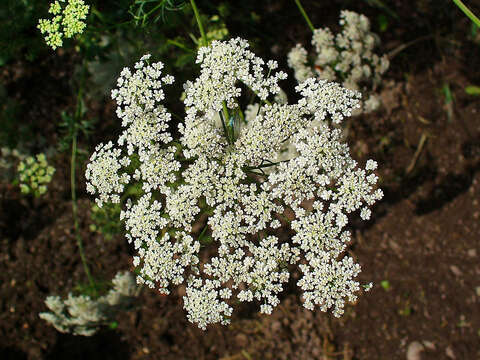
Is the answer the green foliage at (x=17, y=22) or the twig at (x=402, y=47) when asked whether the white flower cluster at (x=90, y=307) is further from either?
the twig at (x=402, y=47)

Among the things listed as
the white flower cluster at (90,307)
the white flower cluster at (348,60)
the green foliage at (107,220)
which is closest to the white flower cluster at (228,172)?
the white flower cluster at (348,60)

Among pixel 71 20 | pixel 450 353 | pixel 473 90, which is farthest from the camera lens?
pixel 473 90

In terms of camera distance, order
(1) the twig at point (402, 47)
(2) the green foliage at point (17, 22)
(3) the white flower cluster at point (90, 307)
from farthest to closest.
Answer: (1) the twig at point (402, 47), (3) the white flower cluster at point (90, 307), (2) the green foliage at point (17, 22)

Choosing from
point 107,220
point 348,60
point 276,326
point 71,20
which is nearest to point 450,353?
point 276,326

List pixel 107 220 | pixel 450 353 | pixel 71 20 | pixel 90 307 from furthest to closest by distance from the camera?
1. pixel 450 353
2. pixel 107 220
3. pixel 90 307
4. pixel 71 20

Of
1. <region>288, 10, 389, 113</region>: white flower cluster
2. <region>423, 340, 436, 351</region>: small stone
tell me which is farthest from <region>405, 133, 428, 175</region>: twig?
<region>423, 340, 436, 351</region>: small stone

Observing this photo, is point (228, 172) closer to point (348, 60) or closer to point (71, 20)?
point (71, 20)

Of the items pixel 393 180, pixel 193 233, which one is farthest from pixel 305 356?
pixel 393 180

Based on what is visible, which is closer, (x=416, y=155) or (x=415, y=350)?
(x=415, y=350)
